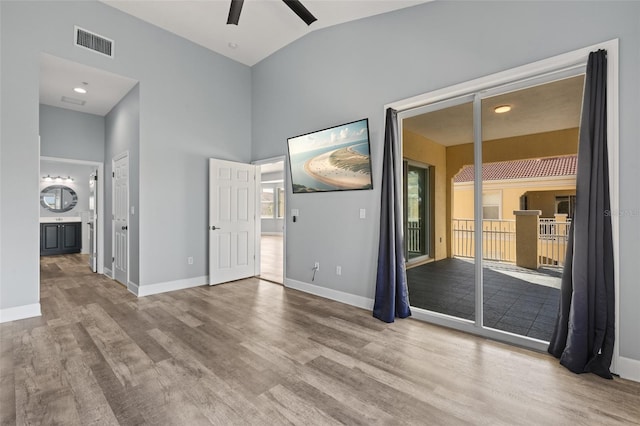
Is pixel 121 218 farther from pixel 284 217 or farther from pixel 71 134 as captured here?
pixel 284 217

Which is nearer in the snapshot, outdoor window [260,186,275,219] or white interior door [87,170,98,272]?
white interior door [87,170,98,272]

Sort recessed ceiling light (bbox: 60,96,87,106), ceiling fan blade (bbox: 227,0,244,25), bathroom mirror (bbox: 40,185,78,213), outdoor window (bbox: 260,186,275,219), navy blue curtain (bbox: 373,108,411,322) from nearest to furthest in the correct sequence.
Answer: ceiling fan blade (bbox: 227,0,244,25) < navy blue curtain (bbox: 373,108,411,322) < recessed ceiling light (bbox: 60,96,87,106) < bathroom mirror (bbox: 40,185,78,213) < outdoor window (bbox: 260,186,275,219)

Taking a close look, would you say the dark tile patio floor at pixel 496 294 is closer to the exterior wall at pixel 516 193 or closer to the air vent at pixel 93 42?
the exterior wall at pixel 516 193

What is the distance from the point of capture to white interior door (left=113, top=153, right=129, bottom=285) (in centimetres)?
467

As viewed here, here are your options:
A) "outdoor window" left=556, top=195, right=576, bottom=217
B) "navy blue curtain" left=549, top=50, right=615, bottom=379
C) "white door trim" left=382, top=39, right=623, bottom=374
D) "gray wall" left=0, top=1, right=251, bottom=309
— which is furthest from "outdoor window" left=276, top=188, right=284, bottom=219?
"navy blue curtain" left=549, top=50, right=615, bottom=379

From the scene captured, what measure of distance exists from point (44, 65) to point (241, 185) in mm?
2966

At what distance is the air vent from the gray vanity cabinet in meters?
6.28

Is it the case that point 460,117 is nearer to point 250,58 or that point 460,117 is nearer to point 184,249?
point 250,58

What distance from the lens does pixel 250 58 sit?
5.15 m

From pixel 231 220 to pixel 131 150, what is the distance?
1.84m

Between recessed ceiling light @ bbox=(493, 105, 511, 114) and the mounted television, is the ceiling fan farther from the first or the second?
recessed ceiling light @ bbox=(493, 105, 511, 114)

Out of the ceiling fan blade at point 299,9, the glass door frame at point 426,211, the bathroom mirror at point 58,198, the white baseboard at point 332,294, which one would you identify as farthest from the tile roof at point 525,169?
the bathroom mirror at point 58,198

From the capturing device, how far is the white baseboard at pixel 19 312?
3.20 meters

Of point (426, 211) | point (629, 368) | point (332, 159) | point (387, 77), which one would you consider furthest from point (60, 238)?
→ point (629, 368)
